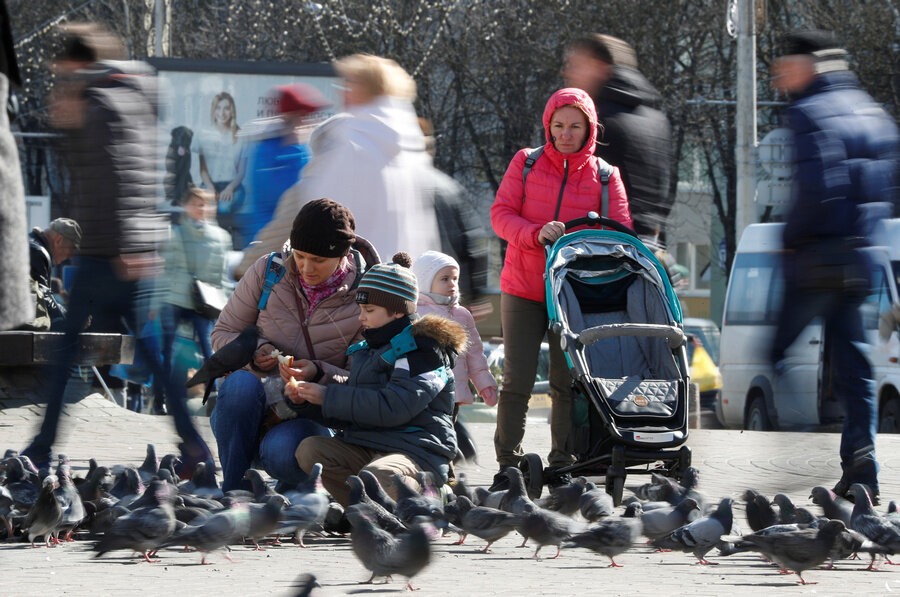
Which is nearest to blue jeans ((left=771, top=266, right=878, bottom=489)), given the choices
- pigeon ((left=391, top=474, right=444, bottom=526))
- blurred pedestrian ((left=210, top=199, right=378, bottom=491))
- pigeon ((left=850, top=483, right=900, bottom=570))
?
pigeon ((left=850, top=483, right=900, bottom=570))

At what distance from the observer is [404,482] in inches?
246

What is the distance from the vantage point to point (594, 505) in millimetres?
7020

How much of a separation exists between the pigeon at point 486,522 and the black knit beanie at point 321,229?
1.26 metres

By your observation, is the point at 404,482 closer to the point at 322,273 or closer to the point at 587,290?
the point at 322,273

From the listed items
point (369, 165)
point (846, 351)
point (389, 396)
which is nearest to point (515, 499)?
point (389, 396)

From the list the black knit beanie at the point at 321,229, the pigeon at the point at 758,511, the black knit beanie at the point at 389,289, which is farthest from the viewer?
the pigeon at the point at 758,511

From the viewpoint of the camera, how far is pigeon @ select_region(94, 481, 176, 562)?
5828mm

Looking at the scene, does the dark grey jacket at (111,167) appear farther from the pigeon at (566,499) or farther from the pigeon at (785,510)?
the pigeon at (785,510)

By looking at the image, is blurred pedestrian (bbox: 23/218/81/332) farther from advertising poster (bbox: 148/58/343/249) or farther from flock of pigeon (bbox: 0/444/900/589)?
advertising poster (bbox: 148/58/343/249)

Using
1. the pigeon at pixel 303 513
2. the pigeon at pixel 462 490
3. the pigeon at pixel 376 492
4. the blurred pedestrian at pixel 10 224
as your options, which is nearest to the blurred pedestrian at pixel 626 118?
the pigeon at pixel 462 490

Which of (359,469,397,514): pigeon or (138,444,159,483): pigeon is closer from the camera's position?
(359,469,397,514): pigeon

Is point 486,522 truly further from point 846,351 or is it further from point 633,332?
point 846,351

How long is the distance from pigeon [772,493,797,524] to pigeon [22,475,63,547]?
317 centimetres

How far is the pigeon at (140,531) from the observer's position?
5828mm
